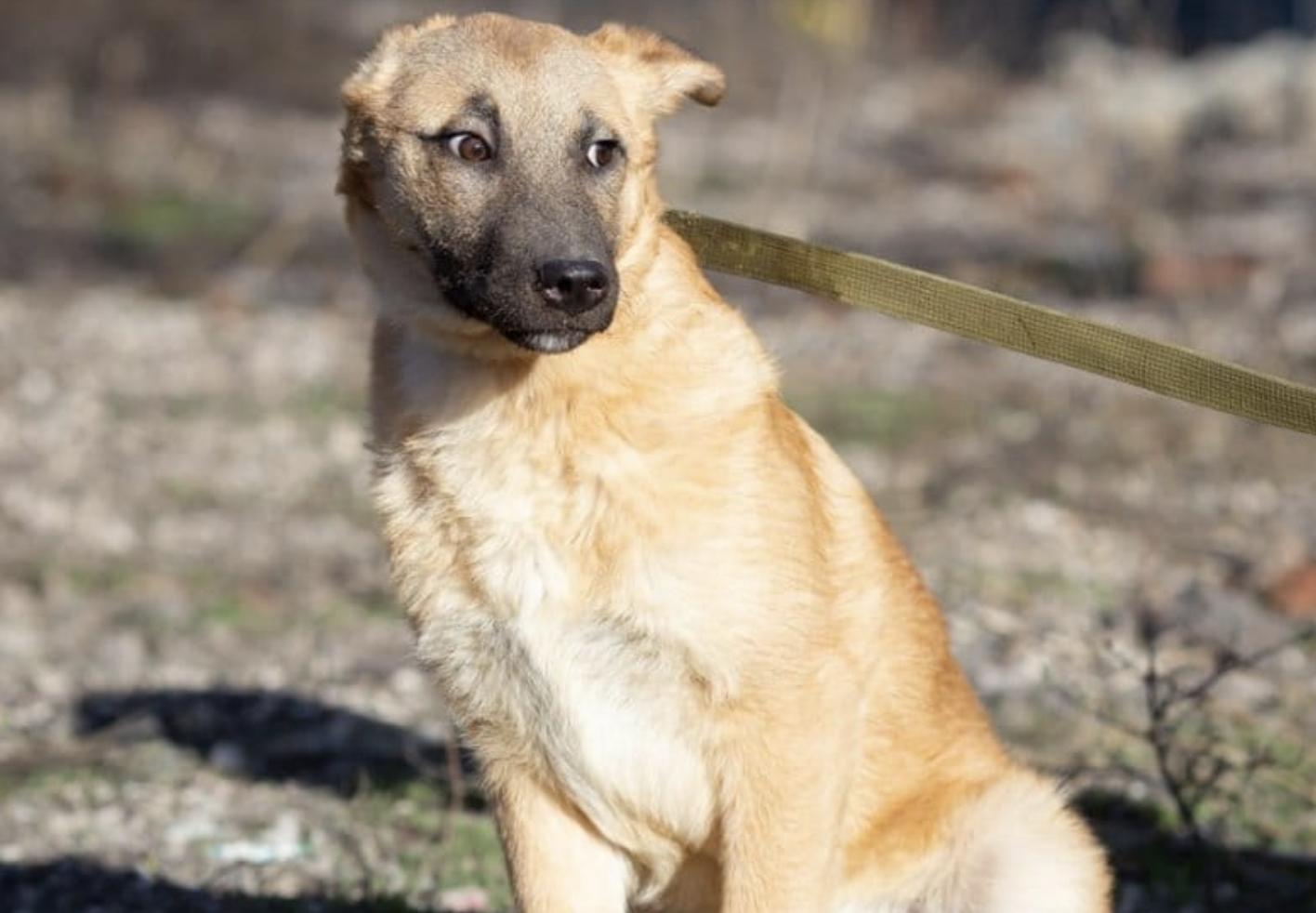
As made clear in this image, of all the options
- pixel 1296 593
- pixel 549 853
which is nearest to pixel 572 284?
pixel 549 853

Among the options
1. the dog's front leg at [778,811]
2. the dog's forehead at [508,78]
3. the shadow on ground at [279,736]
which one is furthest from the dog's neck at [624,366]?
the shadow on ground at [279,736]

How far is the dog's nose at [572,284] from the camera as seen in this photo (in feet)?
12.2

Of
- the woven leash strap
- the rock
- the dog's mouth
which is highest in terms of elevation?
the woven leash strap

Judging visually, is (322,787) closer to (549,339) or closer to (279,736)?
(279,736)

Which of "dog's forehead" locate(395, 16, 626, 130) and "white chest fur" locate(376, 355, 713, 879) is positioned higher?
"dog's forehead" locate(395, 16, 626, 130)

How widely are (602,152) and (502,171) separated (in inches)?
8.7

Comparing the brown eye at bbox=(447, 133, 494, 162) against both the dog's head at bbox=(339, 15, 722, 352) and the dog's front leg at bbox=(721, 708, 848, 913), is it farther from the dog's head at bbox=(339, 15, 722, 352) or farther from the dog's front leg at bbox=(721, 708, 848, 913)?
the dog's front leg at bbox=(721, 708, 848, 913)

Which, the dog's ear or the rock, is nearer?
the dog's ear

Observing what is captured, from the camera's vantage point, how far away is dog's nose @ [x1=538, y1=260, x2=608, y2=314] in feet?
12.2

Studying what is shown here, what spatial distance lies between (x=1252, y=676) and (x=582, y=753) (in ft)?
11.9

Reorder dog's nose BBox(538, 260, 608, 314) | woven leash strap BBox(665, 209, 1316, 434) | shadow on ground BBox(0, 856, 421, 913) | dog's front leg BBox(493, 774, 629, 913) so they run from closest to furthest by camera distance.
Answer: woven leash strap BBox(665, 209, 1316, 434)
dog's nose BBox(538, 260, 608, 314)
dog's front leg BBox(493, 774, 629, 913)
shadow on ground BBox(0, 856, 421, 913)

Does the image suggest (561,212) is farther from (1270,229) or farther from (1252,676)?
Answer: (1270,229)

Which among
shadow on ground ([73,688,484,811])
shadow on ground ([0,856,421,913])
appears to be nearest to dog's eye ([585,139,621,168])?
shadow on ground ([0,856,421,913])

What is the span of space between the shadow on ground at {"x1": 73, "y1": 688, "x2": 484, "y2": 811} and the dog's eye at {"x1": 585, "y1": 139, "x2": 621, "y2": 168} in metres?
2.25
